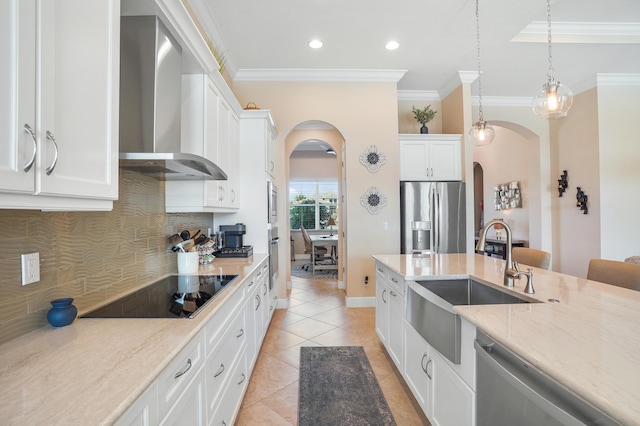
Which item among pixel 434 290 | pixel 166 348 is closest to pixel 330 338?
pixel 434 290

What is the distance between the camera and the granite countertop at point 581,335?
0.68m

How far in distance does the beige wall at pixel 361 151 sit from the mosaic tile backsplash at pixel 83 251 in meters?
2.26

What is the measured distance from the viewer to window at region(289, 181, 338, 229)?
27.6 ft

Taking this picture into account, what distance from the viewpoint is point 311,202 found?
8.47 m

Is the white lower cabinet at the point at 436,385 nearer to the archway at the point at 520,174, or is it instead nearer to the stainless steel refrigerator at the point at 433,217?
the stainless steel refrigerator at the point at 433,217

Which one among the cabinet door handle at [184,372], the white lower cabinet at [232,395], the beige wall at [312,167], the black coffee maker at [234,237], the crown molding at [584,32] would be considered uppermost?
the crown molding at [584,32]

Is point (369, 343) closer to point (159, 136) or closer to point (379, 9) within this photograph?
point (159, 136)

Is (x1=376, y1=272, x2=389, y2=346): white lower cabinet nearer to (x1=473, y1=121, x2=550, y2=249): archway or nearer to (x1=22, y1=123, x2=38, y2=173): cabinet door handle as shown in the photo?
(x1=22, y1=123, x2=38, y2=173): cabinet door handle

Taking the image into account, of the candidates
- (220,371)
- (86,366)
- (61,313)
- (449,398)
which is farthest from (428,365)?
(61,313)

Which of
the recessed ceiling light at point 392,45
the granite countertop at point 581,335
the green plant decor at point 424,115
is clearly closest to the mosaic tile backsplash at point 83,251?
the granite countertop at point 581,335

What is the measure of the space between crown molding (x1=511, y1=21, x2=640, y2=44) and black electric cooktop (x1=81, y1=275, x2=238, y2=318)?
407 cm

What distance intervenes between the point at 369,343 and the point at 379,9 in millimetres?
3265

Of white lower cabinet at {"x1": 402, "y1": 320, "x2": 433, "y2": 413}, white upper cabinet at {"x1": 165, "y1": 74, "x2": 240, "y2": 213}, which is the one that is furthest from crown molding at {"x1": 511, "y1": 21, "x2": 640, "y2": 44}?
white lower cabinet at {"x1": 402, "y1": 320, "x2": 433, "y2": 413}

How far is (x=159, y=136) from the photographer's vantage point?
1.59m
